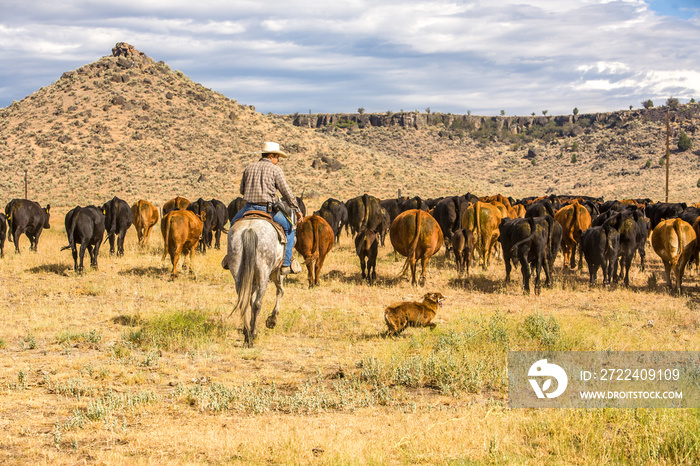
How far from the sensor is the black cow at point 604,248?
13781 millimetres

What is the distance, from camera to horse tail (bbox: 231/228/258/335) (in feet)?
26.6

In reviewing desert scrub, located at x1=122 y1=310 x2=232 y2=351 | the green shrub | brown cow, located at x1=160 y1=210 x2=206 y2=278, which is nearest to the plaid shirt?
desert scrub, located at x1=122 y1=310 x2=232 y2=351

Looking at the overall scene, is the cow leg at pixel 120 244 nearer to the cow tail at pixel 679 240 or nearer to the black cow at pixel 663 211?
the cow tail at pixel 679 240

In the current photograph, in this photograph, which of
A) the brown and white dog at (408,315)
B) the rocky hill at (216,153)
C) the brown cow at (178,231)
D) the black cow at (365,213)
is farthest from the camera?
the rocky hill at (216,153)

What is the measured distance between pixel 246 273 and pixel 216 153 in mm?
56651

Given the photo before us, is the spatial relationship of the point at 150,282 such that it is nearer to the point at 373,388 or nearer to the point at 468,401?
the point at 373,388

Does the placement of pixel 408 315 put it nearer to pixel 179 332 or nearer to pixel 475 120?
pixel 179 332

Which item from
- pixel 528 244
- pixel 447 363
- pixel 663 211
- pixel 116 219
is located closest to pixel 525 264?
pixel 528 244

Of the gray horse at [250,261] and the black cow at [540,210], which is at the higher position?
the black cow at [540,210]

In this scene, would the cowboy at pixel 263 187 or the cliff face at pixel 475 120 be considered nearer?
the cowboy at pixel 263 187

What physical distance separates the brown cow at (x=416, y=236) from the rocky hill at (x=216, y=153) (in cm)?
3405

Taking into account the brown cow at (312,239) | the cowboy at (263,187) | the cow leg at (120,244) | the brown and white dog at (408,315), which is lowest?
the brown and white dog at (408,315)

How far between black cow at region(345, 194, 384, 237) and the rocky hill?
25.0 metres

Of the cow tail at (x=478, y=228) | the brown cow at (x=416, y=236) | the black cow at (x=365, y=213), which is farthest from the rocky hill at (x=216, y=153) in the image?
the brown cow at (x=416, y=236)
